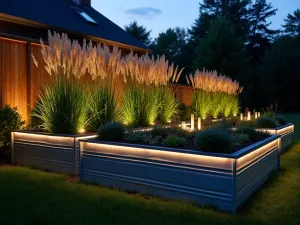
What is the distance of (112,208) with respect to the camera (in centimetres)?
271

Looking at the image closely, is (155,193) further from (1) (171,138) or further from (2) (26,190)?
(2) (26,190)

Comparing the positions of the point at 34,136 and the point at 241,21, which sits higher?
the point at 241,21

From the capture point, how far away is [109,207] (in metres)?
2.73

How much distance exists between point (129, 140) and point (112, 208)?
1.18 metres

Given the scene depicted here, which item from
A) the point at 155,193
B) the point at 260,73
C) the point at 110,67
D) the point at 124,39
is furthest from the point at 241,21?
the point at 155,193

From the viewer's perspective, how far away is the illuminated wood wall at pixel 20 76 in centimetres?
462

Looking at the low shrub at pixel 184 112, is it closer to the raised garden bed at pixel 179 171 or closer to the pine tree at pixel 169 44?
the raised garden bed at pixel 179 171

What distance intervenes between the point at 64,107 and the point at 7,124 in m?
0.97

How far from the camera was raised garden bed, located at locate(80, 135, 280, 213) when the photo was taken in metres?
2.76

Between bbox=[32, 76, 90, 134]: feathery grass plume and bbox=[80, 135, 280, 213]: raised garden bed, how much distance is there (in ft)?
2.03

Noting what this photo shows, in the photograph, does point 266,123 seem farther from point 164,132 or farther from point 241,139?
point 164,132

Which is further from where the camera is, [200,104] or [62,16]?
[62,16]

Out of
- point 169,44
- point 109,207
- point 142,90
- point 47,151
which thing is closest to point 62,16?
point 142,90

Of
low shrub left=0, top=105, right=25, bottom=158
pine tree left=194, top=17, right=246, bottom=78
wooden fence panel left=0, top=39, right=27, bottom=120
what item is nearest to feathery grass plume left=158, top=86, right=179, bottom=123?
wooden fence panel left=0, top=39, right=27, bottom=120
